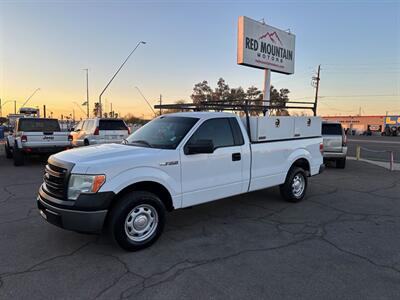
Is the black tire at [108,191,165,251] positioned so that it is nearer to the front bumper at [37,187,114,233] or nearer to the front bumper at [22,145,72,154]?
the front bumper at [37,187,114,233]

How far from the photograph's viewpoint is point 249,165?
5.23m

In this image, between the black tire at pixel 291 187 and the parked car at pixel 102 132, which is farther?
the parked car at pixel 102 132

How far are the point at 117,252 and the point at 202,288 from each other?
1.40 m

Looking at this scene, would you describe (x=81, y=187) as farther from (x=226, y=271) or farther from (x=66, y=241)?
(x=226, y=271)

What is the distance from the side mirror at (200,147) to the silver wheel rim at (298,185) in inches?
109

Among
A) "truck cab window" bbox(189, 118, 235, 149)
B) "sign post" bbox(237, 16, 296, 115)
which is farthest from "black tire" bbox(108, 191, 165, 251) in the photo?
"sign post" bbox(237, 16, 296, 115)

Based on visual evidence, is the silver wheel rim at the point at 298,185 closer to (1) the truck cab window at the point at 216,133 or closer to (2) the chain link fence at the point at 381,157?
(1) the truck cab window at the point at 216,133

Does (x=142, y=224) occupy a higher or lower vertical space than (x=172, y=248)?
higher

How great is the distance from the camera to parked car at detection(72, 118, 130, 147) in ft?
36.6

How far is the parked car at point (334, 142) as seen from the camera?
35.8ft

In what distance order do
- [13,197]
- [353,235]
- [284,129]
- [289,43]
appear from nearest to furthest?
[353,235] → [284,129] → [13,197] → [289,43]

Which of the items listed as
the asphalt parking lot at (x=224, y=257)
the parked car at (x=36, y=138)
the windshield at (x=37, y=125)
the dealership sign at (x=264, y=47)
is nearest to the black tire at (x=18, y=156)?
the parked car at (x=36, y=138)

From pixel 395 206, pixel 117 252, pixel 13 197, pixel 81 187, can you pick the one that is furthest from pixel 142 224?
pixel 395 206

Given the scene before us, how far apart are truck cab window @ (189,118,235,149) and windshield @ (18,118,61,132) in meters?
9.39
